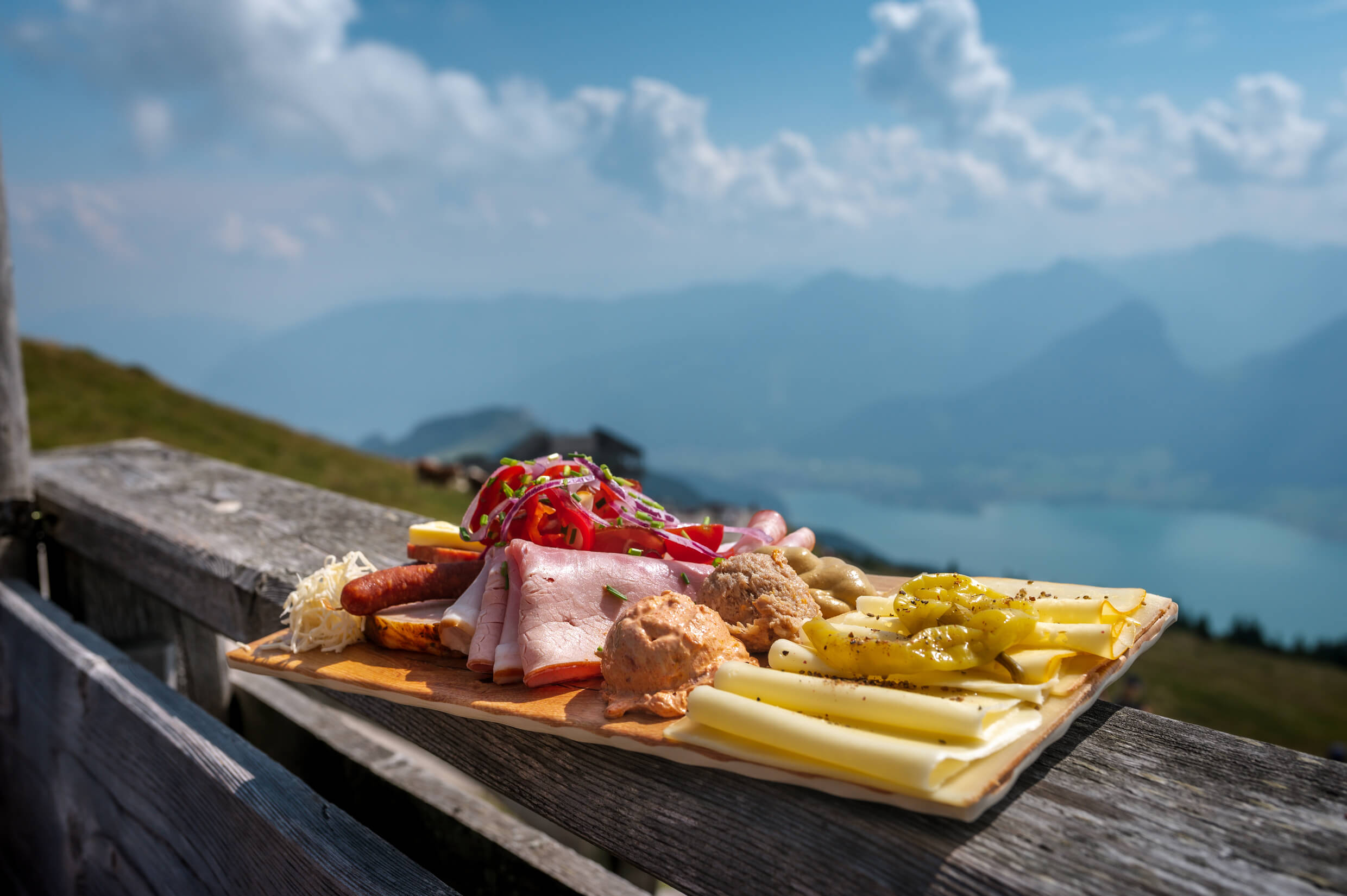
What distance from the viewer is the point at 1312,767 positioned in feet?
5.77

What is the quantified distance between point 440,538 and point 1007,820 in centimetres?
237

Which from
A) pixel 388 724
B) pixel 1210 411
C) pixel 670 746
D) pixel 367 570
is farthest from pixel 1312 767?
pixel 1210 411

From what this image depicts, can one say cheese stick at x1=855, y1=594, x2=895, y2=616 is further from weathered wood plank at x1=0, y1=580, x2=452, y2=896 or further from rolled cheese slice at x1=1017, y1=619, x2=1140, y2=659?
weathered wood plank at x1=0, y1=580, x2=452, y2=896

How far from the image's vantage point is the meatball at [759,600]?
2303mm

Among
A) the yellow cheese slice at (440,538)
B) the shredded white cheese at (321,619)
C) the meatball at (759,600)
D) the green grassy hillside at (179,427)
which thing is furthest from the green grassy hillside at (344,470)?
the meatball at (759,600)

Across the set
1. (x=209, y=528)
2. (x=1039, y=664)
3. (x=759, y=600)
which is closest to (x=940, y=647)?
(x=1039, y=664)

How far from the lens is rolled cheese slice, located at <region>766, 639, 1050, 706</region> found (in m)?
1.78

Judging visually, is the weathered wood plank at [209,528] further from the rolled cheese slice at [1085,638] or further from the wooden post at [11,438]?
the rolled cheese slice at [1085,638]

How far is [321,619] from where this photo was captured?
8.56 ft

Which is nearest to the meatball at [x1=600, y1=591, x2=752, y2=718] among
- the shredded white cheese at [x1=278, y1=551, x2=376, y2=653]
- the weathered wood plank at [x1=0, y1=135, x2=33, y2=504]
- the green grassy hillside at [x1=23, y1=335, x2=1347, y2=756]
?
the shredded white cheese at [x1=278, y1=551, x2=376, y2=653]

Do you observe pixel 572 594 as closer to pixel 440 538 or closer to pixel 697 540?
pixel 697 540

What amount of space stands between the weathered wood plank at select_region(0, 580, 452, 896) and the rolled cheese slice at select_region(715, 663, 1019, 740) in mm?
1043

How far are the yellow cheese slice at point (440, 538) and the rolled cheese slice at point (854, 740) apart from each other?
1695mm

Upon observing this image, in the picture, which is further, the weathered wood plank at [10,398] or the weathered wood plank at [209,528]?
the weathered wood plank at [10,398]
